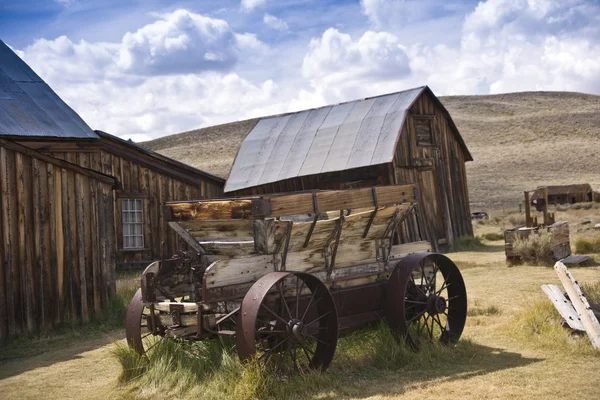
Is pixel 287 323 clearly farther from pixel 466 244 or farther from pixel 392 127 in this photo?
pixel 466 244

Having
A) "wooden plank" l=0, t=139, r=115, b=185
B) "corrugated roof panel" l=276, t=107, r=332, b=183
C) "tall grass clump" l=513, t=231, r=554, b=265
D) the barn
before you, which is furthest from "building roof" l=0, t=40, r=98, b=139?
"tall grass clump" l=513, t=231, r=554, b=265

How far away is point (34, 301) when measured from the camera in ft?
34.2

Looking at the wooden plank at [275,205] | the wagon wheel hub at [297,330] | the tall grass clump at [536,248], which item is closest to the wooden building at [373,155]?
the tall grass clump at [536,248]

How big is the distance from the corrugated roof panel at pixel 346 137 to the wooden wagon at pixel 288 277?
12.1 meters

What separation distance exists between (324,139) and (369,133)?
169cm

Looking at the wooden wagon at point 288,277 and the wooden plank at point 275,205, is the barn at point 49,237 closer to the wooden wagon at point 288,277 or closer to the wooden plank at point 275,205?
the wooden wagon at point 288,277

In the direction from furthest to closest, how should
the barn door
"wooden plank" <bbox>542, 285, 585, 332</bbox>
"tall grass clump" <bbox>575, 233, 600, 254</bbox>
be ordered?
the barn door
"tall grass clump" <bbox>575, 233, 600, 254</bbox>
"wooden plank" <bbox>542, 285, 585, 332</bbox>

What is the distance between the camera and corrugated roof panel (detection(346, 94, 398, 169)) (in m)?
19.5

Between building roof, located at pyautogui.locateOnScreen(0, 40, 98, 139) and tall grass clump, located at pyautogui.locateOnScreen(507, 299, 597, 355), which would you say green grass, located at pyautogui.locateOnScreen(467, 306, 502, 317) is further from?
building roof, located at pyautogui.locateOnScreen(0, 40, 98, 139)

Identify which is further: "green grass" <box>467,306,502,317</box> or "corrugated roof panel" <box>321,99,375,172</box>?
"corrugated roof panel" <box>321,99,375,172</box>

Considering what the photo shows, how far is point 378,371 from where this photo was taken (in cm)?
690

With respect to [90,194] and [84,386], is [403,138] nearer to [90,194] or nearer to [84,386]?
[90,194]

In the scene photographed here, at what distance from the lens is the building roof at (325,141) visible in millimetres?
19781

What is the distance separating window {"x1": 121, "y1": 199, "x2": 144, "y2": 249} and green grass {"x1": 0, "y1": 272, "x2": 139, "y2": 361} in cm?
627
